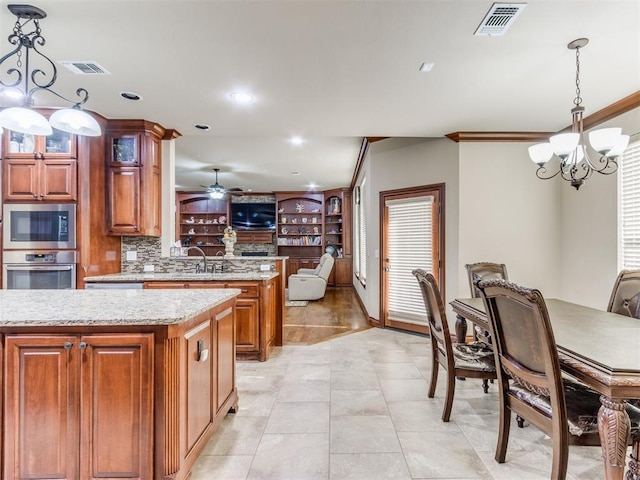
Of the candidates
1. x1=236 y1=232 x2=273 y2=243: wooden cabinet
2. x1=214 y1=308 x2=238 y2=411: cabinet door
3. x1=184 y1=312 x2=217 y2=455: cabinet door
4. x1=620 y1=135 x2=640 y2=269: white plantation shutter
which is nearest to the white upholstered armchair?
x1=236 y1=232 x2=273 y2=243: wooden cabinet

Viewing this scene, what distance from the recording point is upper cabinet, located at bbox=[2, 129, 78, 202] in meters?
3.47

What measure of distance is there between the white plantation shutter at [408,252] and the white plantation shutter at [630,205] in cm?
189

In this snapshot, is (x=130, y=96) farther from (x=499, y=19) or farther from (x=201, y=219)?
A: (x=201, y=219)

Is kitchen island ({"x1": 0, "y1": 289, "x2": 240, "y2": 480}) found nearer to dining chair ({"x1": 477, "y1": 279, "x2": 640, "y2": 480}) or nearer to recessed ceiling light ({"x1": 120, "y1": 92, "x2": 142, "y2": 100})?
dining chair ({"x1": 477, "y1": 279, "x2": 640, "y2": 480})

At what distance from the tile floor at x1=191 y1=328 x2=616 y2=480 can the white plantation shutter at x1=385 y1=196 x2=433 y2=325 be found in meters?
1.32

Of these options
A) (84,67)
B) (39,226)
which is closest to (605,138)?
(84,67)

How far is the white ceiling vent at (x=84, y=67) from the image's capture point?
252 centimetres

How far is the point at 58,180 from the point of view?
11.5 feet

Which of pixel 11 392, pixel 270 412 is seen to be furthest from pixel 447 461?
pixel 11 392

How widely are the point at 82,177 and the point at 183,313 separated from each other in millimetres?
2851

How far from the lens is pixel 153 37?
221 cm

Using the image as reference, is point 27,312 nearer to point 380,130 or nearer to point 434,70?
point 434,70

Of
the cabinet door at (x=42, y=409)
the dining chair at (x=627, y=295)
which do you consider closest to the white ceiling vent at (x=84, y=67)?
the cabinet door at (x=42, y=409)

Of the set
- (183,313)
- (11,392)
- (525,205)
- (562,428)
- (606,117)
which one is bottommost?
(562,428)
